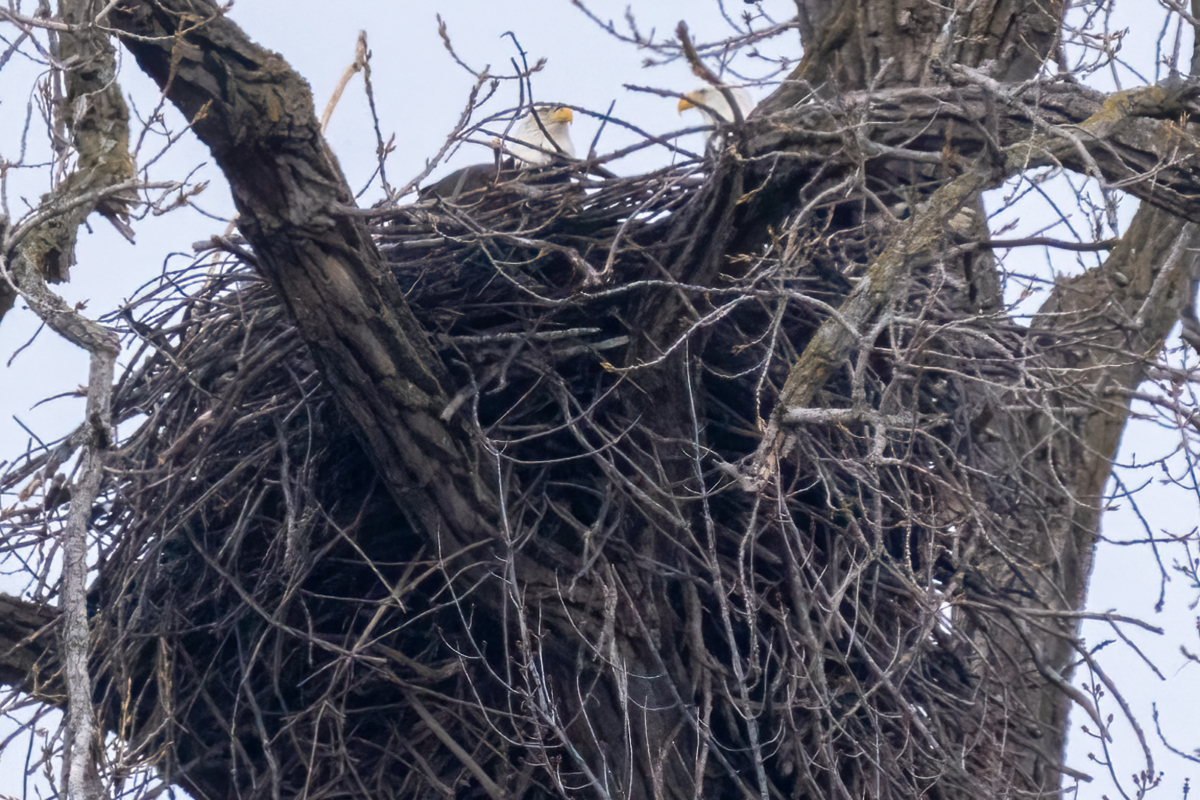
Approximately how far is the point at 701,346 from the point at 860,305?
0.62 metres

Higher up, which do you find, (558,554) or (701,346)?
(701,346)

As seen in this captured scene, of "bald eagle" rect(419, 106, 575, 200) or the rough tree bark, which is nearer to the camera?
the rough tree bark

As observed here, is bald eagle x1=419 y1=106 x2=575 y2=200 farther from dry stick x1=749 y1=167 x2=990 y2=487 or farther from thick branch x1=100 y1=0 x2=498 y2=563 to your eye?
dry stick x1=749 y1=167 x2=990 y2=487

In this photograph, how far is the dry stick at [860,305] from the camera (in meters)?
1.73

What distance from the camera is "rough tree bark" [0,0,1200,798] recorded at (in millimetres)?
1798


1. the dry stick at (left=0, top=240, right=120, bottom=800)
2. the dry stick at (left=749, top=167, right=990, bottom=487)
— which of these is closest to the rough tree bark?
the dry stick at (left=749, top=167, right=990, bottom=487)

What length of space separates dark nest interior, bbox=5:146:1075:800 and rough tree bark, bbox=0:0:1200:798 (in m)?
0.02

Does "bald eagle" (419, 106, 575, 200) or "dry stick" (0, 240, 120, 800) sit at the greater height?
"bald eagle" (419, 106, 575, 200)

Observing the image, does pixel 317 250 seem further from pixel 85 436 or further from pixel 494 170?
pixel 494 170

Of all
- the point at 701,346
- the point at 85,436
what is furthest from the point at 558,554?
the point at 85,436

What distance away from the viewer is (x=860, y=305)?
5.96 ft

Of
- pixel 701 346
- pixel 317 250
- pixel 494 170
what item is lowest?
pixel 317 250

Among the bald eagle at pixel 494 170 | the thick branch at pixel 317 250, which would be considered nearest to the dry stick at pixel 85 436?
the thick branch at pixel 317 250

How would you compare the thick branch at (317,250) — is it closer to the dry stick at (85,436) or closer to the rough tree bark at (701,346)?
the rough tree bark at (701,346)
